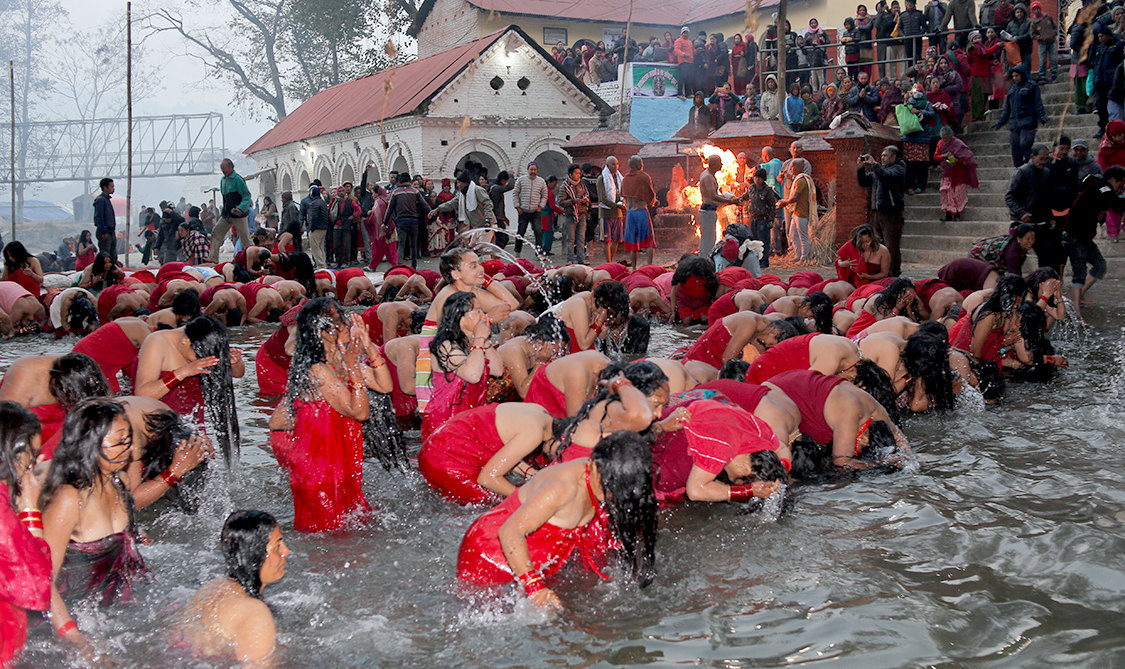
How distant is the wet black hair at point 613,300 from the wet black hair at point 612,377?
2.28m

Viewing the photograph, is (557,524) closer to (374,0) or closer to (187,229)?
(187,229)

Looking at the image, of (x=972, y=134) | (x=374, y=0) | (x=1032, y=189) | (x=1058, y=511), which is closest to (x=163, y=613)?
(x=1058, y=511)

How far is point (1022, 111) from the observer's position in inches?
531

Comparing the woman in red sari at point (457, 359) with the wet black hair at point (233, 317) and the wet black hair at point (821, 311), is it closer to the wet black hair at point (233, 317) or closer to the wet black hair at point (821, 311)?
the wet black hair at point (821, 311)

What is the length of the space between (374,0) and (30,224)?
24.0 metres

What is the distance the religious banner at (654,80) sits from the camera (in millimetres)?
23250

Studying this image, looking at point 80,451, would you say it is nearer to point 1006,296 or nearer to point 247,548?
point 247,548

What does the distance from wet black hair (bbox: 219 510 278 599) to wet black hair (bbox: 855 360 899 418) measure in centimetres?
378

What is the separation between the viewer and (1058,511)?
4.83 meters

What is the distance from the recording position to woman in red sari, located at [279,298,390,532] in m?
4.52

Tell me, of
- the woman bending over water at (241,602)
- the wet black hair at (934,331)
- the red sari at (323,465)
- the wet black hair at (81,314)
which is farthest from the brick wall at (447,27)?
the woman bending over water at (241,602)

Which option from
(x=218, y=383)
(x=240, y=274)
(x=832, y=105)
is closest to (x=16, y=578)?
(x=218, y=383)

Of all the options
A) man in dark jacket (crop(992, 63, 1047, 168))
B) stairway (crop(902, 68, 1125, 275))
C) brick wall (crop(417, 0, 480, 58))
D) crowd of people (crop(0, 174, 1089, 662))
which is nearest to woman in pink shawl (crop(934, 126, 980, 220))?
stairway (crop(902, 68, 1125, 275))

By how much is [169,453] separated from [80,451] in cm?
129
